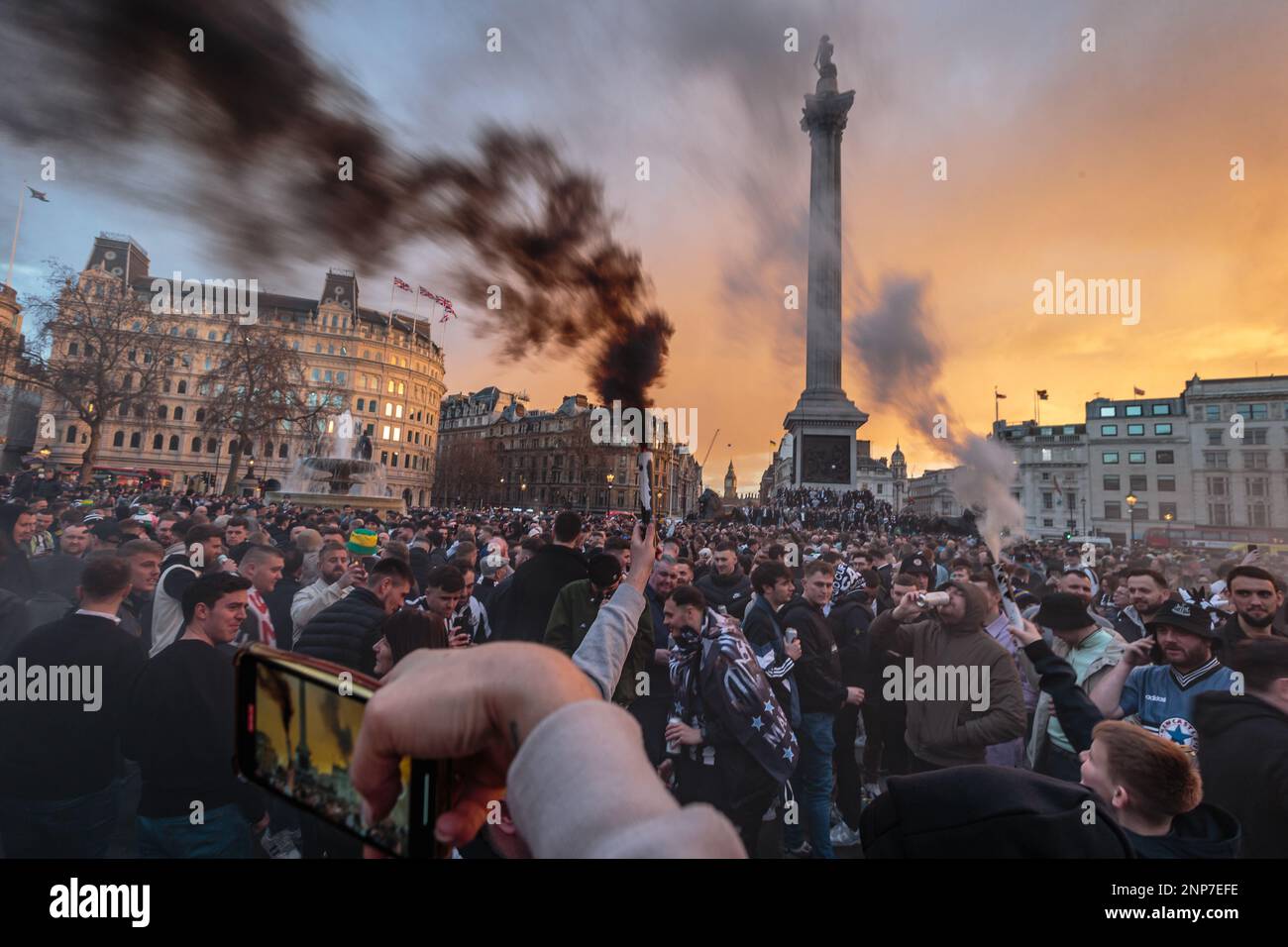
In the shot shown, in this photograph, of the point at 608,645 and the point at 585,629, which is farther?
the point at 585,629

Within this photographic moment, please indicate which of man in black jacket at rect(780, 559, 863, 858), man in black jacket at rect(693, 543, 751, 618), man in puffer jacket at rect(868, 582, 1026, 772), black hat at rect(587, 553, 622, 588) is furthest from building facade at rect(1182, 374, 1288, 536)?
black hat at rect(587, 553, 622, 588)

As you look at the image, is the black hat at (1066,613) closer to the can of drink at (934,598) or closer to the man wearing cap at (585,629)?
the can of drink at (934,598)

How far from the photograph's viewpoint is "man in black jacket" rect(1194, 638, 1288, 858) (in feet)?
10.5

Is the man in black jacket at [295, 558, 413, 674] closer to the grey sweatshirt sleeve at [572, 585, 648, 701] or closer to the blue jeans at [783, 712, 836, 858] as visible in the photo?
the grey sweatshirt sleeve at [572, 585, 648, 701]

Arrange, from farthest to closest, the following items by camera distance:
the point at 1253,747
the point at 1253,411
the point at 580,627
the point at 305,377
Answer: the point at 1253,411, the point at 305,377, the point at 580,627, the point at 1253,747

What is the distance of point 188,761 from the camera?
3371 mm

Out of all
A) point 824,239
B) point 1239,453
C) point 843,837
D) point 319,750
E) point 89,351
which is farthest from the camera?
point 1239,453

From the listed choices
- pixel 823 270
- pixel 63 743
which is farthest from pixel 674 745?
pixel 823 270

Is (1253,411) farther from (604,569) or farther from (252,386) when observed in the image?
(252,386)

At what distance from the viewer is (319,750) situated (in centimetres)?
99

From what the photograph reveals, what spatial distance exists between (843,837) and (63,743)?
6.56m

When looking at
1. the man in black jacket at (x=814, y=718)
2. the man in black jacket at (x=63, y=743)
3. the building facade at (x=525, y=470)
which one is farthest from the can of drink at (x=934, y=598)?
the building facade at (x=525, y=470)

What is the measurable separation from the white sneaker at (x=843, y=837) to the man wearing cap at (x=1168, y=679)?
2.71m

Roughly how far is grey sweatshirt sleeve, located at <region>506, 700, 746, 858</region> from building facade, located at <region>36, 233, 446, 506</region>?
135ft
